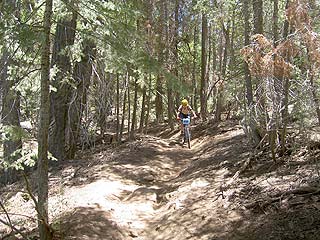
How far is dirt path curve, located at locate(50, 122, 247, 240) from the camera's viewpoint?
6.70 metres

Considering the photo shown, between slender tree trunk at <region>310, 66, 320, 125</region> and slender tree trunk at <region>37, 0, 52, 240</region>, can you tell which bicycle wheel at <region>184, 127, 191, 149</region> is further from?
slender tree trunk at <region>37, 0, 52, 240</region>

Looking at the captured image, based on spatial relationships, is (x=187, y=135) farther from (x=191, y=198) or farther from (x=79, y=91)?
(x=191, y=198)

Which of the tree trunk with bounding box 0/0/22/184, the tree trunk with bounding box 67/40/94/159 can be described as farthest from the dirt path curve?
the tree trunk with bounding box 0/0/22/184

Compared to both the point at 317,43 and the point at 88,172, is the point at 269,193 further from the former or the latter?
the point at 88,172

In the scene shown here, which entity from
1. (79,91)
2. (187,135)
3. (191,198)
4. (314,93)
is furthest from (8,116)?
(314,93)

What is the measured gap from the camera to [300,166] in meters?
7.16

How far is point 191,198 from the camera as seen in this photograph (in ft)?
25.2

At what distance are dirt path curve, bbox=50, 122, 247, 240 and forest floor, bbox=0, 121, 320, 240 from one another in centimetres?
2

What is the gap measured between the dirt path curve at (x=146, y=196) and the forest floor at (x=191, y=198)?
2cm

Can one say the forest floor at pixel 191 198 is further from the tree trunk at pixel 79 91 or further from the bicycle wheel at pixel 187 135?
the bicycle wheel at pixel 187 135

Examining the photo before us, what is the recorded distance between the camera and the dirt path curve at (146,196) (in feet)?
22.0

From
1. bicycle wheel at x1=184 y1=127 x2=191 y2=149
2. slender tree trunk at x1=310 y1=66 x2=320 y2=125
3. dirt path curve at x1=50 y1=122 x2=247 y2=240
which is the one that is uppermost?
slender tree trunk at x1=310 y1=66 x2=320 y2=125

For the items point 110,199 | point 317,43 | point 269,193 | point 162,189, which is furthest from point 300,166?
point 110,199

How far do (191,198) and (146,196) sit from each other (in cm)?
137
